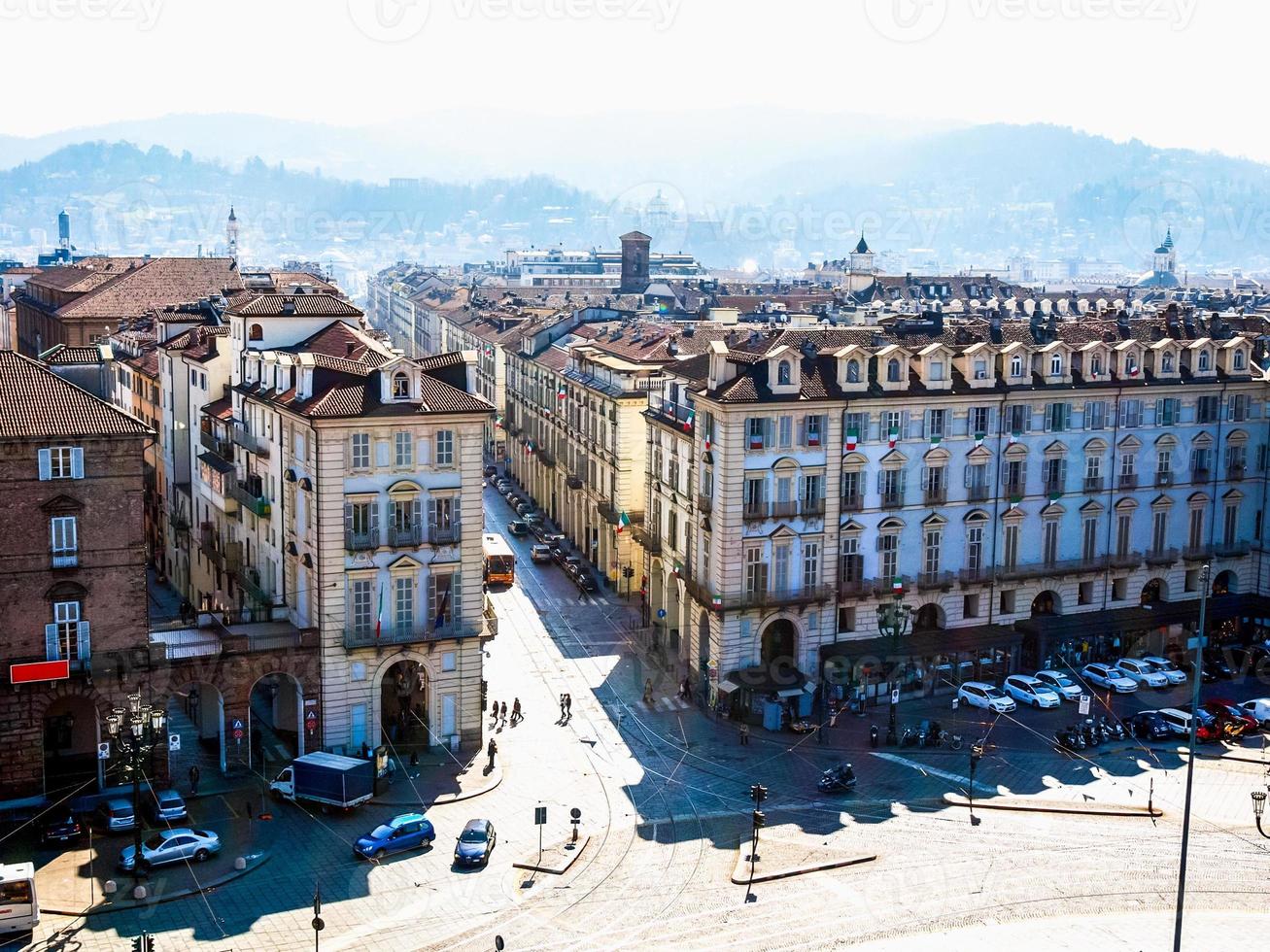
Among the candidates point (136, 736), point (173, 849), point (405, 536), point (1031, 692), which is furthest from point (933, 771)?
point (136, 736)

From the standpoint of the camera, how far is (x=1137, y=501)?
83812 millimetres

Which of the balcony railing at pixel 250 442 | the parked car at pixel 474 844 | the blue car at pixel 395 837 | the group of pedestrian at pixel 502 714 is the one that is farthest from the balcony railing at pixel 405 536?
the parked car at pixel 474 844

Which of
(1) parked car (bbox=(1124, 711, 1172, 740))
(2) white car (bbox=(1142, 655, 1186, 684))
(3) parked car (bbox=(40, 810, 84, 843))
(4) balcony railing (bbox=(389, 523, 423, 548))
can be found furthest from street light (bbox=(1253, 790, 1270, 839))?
(3) parked car (bbox=(40, 810, 84, 843))

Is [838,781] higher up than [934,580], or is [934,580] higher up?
[934,580]

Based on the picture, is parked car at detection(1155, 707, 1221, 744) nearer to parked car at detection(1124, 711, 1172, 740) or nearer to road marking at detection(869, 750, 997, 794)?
parked car at detection(1124, 711, 1172, 740)

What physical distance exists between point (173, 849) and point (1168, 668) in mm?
51618

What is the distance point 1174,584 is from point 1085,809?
2776cm

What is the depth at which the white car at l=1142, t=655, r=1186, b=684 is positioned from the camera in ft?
261

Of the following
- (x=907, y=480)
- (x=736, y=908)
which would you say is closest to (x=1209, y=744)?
(x=907, y=480)

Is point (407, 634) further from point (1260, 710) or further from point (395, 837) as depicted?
point (1260, 710)

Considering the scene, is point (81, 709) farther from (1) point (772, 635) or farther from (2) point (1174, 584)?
(2) point (1174, 584)

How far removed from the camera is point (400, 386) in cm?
6431

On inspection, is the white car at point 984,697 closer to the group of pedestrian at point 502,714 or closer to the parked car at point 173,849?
the group of pedestrian at point 502,714

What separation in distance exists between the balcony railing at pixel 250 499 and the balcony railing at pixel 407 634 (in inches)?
387
